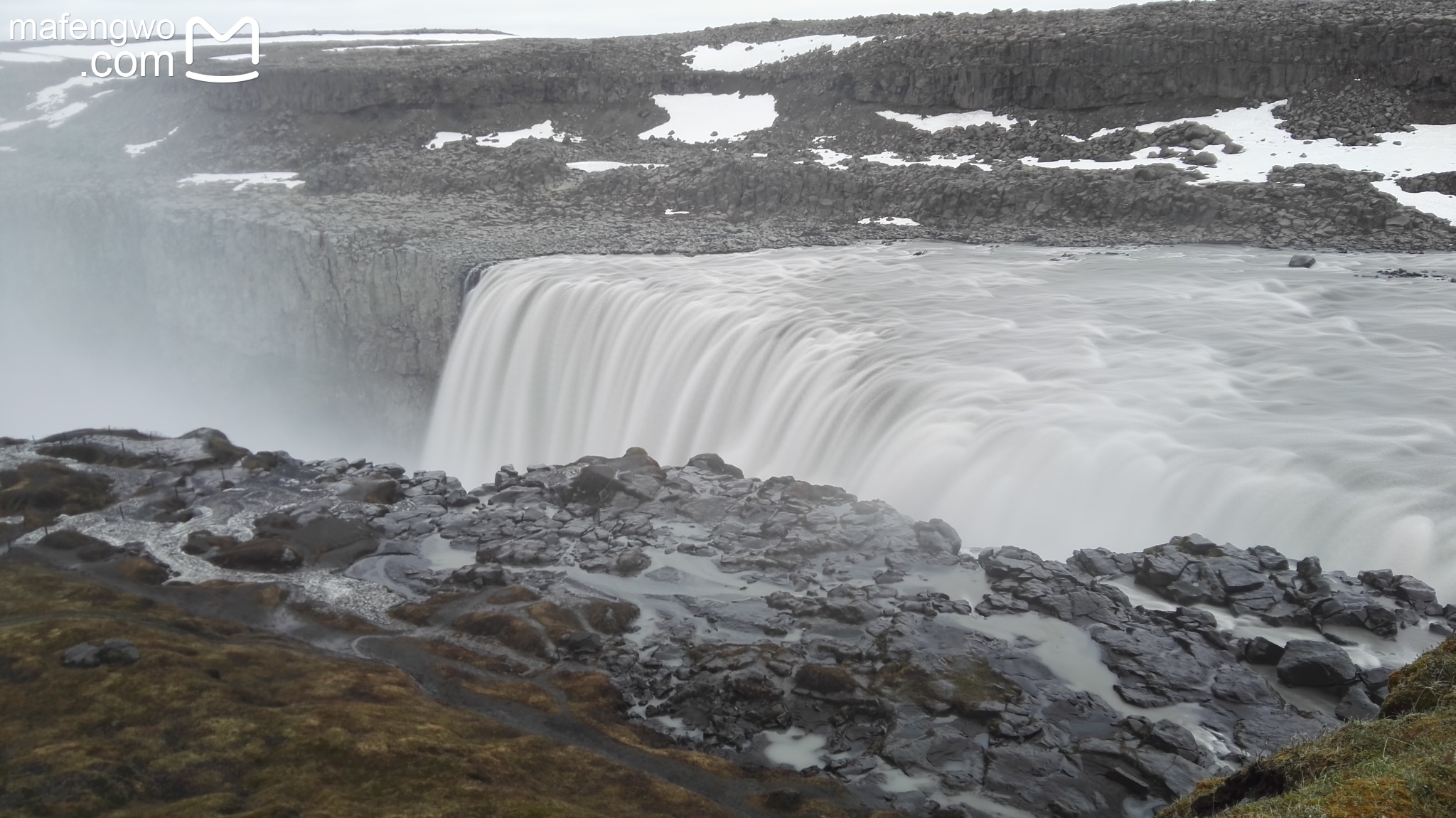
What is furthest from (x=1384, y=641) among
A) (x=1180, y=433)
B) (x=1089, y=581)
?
(x=1180, y=433)

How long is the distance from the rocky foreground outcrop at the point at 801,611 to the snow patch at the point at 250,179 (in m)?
30.3

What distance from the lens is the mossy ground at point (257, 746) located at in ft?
30.9

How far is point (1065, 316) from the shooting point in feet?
76.9

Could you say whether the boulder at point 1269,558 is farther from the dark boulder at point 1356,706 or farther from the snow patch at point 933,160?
the snow patch at point 933,160

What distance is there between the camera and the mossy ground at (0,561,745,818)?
9.41 m

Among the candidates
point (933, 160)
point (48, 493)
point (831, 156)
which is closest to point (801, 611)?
point (48, 493)

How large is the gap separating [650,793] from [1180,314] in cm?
1788

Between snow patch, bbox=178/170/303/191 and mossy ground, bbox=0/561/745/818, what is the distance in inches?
1480

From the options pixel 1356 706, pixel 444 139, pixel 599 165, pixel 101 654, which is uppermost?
pixel 444 139

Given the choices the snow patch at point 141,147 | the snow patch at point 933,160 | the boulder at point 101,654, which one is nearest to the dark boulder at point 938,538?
Answer: the boulder at point 101,654

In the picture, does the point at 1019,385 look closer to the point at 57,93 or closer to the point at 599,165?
the point at 599,165

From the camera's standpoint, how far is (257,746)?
33.9 feet

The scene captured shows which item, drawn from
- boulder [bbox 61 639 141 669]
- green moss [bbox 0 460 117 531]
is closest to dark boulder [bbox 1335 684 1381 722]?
boulder [bbox 61 639 141 669]

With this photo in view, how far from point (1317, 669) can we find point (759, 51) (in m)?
50.6
